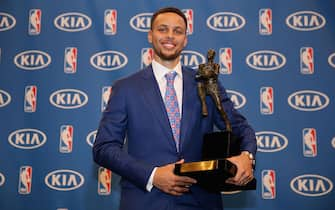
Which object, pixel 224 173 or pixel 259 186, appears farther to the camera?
pixel 259 186

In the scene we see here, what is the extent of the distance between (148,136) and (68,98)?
126cm

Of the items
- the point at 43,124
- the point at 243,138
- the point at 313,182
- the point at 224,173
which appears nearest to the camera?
the point at 224,173

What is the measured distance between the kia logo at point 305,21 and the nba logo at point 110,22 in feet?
3.66

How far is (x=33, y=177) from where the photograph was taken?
9.42ft

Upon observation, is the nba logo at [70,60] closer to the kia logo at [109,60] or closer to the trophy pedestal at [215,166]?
the kia logo at [109,60]

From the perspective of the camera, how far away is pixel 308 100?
2865 millimetres

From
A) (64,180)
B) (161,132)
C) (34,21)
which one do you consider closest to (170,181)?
(161,132)

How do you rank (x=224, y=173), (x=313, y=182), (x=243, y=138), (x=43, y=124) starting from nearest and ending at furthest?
(x=224, y=173)
(x=243, y=138)
(x=313, y=182)
(x=43, y=124)

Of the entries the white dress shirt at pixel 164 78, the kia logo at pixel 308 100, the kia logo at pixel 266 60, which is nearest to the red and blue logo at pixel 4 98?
the white dress shirt at pixel 164 78

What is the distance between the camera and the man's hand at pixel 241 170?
168 cm

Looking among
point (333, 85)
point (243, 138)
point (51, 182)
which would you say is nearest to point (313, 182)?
point (333, 85)

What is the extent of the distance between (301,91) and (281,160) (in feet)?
1.47

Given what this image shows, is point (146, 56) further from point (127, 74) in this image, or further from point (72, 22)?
point (72, 22)

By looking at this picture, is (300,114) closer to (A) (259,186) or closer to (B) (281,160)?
(B) (281,160)
